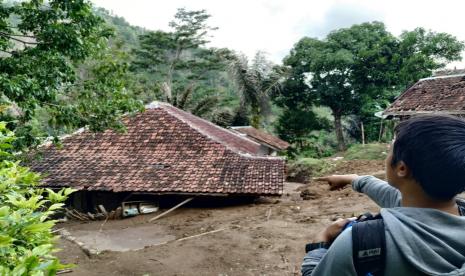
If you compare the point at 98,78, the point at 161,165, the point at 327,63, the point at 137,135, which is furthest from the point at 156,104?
the point at 327,63

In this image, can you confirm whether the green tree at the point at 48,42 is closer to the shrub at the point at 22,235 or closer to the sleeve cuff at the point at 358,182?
the shrub at the point at 22,235

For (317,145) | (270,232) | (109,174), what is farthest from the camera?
(317,145)

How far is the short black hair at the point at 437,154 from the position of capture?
3.61ft

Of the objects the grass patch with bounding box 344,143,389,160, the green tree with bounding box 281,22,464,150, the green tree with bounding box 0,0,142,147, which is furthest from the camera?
the green tree with bounding box 281,22,464,150

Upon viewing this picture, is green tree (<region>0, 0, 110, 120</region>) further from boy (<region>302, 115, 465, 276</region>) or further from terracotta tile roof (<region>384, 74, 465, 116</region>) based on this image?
terracotta tile roof (<region>384, 74, 465, 116</region>)

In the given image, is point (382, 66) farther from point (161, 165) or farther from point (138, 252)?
point (138, 252)

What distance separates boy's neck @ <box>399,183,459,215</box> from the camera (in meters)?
1.15

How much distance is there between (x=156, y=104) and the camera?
16250 mm

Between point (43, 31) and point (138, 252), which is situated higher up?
point (43, 31)

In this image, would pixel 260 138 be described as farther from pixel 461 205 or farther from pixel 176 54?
pixel 461 205

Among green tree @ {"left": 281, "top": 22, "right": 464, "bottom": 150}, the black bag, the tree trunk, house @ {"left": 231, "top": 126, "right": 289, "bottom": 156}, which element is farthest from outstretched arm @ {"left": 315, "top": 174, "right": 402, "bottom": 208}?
the tree trunk

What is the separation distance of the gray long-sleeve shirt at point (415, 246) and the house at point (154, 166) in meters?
10.3

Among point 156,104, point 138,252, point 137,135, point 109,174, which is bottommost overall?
point 138,252

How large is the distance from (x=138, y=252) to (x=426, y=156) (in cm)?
814
